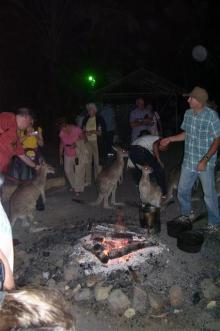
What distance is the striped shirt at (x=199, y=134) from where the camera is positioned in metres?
7.30

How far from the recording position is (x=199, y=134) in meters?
7.45

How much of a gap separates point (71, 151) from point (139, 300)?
19.5 ft

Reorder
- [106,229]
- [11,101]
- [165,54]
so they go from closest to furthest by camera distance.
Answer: [106,229] < [11,101] < [165,54]

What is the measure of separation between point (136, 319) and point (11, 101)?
70.2ft

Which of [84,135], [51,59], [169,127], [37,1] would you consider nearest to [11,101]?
[51,59]

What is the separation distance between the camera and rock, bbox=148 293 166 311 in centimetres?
571

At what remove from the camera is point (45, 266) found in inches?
269

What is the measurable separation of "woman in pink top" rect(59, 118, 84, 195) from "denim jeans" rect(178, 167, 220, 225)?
12.8ft

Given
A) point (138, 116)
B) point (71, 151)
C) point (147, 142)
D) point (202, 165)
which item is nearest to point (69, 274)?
point (202, 165)

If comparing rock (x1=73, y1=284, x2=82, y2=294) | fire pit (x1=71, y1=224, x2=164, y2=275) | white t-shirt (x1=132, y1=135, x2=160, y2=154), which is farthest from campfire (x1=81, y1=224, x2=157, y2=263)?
white t-shirt (x1=132, y1=135, x2=160, y2=154)

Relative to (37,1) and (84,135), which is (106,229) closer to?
(84,135)

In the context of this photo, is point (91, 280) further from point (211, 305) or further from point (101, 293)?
point (211, 305)

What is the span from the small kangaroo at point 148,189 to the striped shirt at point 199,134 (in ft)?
5.63

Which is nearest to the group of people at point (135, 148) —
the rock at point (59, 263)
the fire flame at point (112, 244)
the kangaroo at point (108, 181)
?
the kangaroo at point (108, 181)
